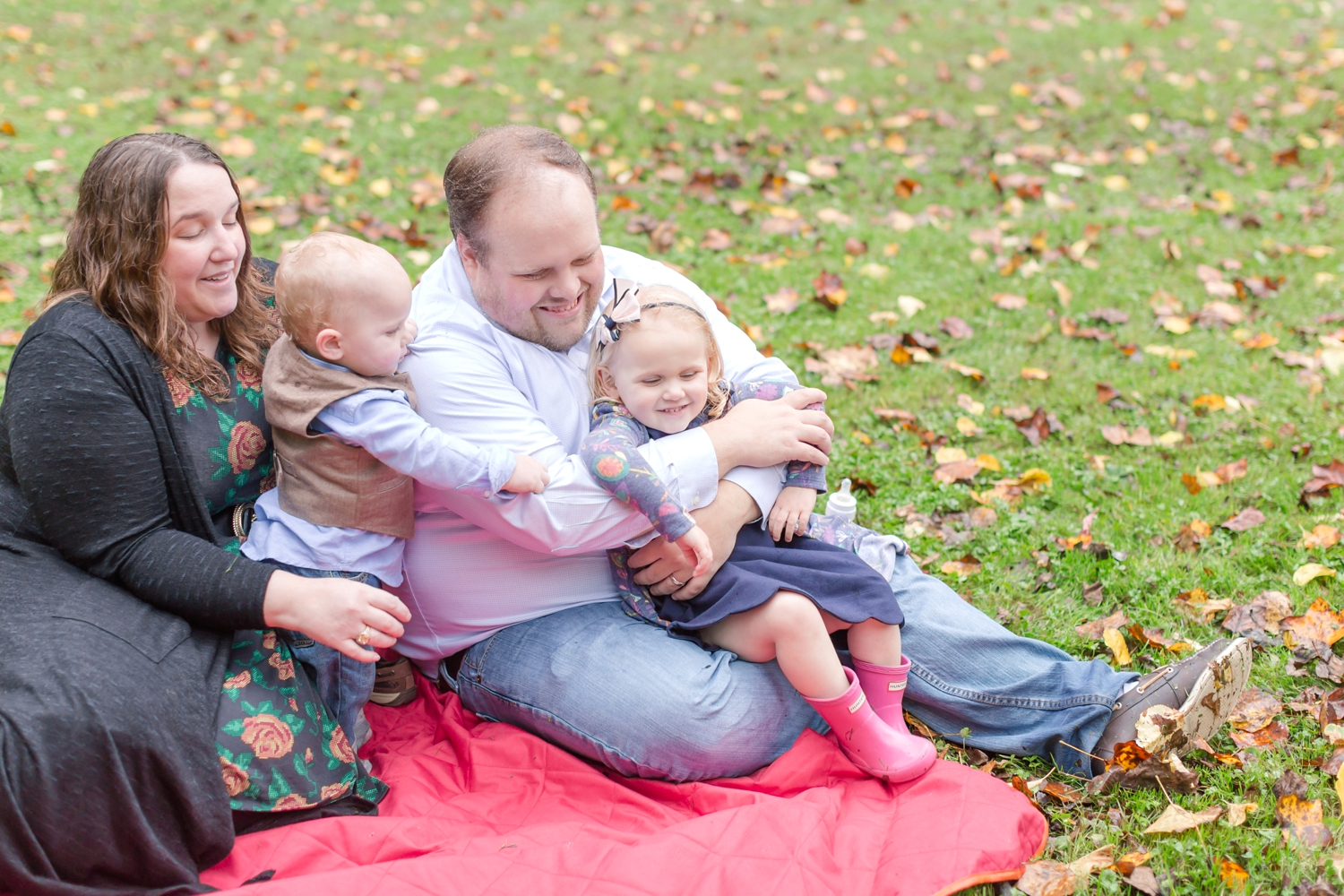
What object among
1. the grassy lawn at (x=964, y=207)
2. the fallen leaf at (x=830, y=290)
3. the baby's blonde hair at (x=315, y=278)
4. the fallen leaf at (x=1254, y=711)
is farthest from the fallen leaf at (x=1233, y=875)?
the fallen leaf at (x=830, y=290)

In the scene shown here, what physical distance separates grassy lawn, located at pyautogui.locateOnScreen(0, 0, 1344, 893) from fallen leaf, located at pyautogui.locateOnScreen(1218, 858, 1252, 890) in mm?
26

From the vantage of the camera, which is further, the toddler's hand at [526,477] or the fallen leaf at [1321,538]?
the fallen leaf at [1321,538]

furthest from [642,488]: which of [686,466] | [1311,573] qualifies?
[1311,573]

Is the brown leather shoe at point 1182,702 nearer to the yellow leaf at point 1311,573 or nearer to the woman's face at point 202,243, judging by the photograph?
the yellow leaf at point 1311,573

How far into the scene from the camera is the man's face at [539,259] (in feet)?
8.30

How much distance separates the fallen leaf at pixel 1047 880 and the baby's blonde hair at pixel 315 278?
202 centimetres

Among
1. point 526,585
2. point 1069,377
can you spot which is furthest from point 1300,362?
point 526,585

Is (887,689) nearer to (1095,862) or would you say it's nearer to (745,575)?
(745,575)

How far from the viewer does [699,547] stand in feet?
8.31

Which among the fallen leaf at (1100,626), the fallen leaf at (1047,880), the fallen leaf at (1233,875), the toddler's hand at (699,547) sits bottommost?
the fallen leaf at (1100,626)

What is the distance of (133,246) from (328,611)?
963mm

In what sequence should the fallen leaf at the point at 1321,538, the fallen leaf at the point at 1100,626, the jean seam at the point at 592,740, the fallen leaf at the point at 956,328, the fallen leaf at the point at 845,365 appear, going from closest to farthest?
the jean seam at the point at 592,740 → the fallen leaf at the point at 1100,626 → the fallen leaf at the point at 1321,538 → the fallen leaf at the point at 845,365 → the fallen leaf at the point at 956,328

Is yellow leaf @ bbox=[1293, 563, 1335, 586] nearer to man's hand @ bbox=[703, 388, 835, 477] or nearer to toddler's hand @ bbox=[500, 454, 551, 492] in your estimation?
man's hand @ bbox=[703, 388, 835, 477]

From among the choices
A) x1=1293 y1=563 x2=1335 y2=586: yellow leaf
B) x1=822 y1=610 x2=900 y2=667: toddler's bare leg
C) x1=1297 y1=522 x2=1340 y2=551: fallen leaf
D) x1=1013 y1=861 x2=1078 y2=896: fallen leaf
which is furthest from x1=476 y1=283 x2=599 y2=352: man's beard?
x1=1297 y1=522 x2=1340 y2=551: fallen leaf
